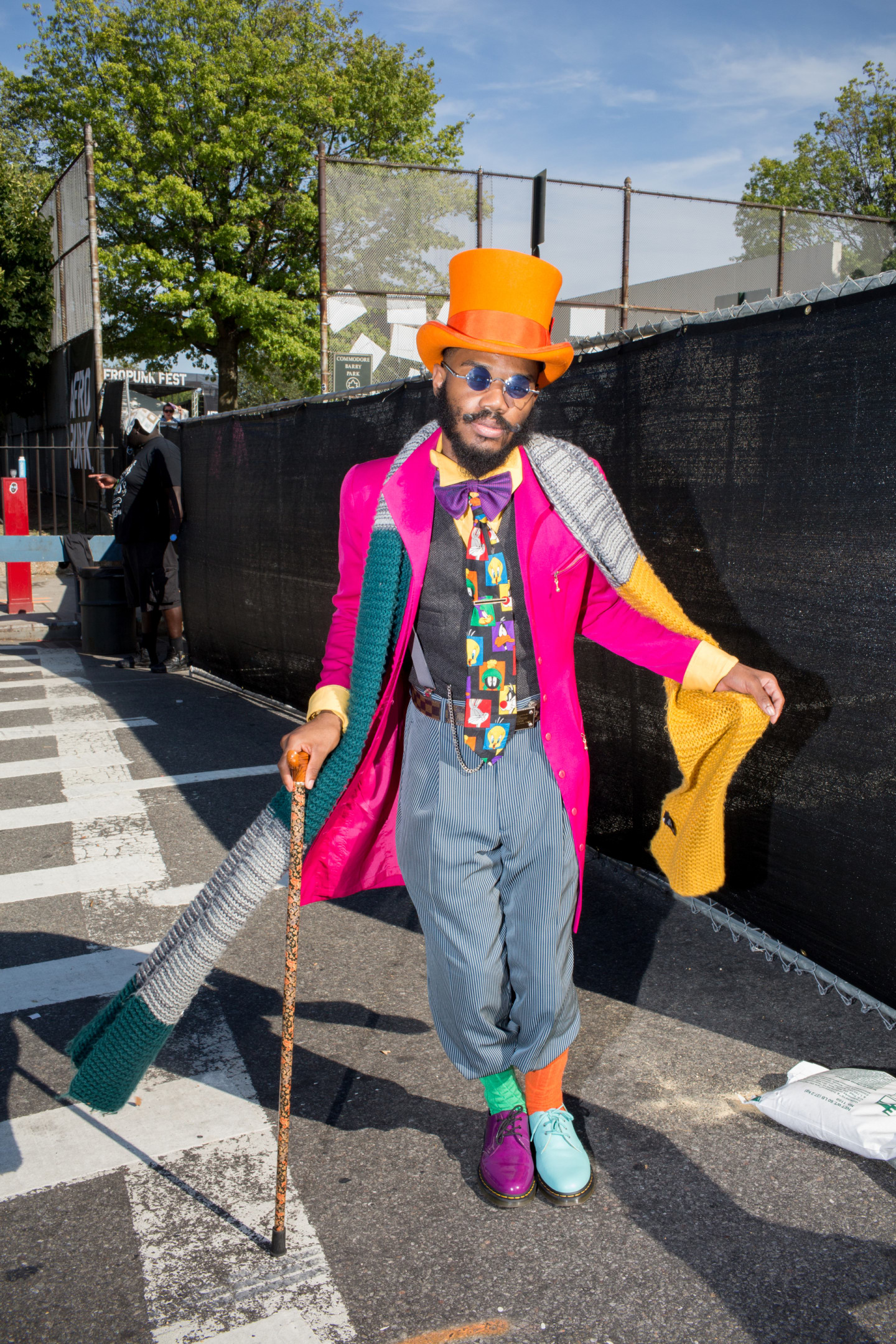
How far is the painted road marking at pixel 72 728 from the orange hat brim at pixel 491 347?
5.36 metres

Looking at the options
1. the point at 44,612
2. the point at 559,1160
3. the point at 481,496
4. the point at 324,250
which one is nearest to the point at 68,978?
the point at 559,1160

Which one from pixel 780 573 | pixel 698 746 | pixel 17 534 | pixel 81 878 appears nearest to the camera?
pixel 698 746

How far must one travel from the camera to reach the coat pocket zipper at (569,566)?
2.44 meters

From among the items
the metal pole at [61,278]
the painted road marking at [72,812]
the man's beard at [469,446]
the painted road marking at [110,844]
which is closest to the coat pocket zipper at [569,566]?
the man's beard at [469,446]

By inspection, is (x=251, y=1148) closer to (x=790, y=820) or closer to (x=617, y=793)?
(x=790, y=820)

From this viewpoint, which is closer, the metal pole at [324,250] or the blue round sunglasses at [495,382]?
the blue round sunglasses at [495,382]

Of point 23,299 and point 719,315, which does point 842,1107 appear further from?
point 23,299

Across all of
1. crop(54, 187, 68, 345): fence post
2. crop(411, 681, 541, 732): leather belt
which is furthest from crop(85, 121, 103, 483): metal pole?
crop(411, 681, 541, 732): leather belt

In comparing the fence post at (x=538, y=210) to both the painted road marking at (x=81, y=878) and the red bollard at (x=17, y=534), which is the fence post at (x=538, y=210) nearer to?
the red bollard at (x=17, y=534)

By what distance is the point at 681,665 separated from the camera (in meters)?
2.47

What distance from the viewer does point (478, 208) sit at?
14.4 meters

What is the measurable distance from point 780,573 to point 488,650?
1.40 metres

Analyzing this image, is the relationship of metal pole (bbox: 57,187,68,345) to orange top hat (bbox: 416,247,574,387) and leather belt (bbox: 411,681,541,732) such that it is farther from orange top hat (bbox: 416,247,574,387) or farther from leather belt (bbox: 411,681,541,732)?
leather belt (bbox: 411,681,541,732)

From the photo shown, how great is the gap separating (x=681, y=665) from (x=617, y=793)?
6.52ft
